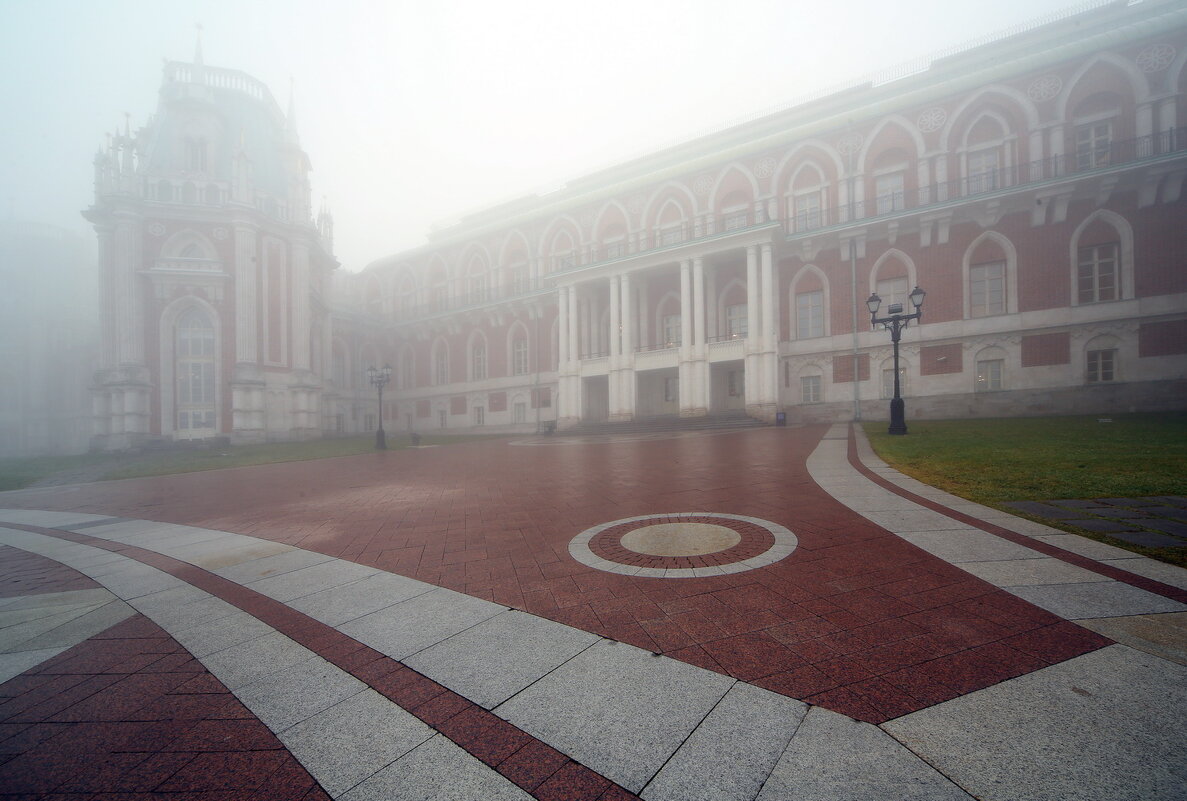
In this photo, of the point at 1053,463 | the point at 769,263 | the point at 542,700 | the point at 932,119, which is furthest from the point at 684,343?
the point at 542,700

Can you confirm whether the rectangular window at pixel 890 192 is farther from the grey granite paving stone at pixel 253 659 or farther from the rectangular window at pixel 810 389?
the grey granite paving stone at pixel 253 659

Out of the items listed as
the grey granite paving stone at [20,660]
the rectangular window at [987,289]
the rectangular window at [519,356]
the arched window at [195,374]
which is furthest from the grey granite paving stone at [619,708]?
the rectangular window at [519,356]

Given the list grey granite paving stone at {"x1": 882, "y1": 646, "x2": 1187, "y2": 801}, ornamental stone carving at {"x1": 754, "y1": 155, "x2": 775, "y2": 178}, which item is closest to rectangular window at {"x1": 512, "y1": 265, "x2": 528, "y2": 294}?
ornamental stone carving at {"x1": 754, "y1": 155, "x2": 775, "y2": 178}

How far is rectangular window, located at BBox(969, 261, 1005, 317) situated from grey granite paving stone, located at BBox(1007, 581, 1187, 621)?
26.6 metres

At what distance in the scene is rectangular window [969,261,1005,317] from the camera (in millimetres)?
23484

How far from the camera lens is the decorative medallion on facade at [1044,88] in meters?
23.1

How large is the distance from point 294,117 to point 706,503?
50943mm

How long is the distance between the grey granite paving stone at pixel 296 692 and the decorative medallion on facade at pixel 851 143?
33281 millimetres

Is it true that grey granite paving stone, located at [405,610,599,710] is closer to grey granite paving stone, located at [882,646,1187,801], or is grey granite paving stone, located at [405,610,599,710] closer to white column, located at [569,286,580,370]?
grey granite paving stone, located at [882,646,1187,801]

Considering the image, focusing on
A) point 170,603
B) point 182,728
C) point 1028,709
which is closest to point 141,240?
point 170,603

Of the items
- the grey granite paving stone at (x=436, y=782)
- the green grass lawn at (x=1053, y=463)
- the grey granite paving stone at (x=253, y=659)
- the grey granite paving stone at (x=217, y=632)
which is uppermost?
the green grass lawn at (x=1053, y=463)

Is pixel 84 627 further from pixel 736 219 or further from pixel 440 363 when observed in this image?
pixel 440 363

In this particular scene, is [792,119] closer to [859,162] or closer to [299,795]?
[859,162]

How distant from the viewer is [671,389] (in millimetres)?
32281
